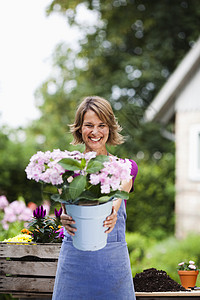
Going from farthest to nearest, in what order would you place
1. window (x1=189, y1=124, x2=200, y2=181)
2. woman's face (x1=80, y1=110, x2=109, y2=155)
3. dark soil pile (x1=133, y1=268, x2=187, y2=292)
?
window (x1=189, y1=124, x2=200, y2=181) < dark soil pile (x1=133, y1=268, x2=187, y2=292) < woman's face (x1=80, y1=110, x2=109, y2=155)

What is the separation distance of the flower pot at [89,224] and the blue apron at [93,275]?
146 mm

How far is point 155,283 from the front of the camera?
8.98 ft

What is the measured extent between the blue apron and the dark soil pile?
2.62ft

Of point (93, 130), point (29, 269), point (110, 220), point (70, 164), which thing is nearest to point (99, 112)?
point (93, 130)

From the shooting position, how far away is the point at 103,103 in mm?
2096

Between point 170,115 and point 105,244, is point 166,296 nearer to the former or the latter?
point 105,244

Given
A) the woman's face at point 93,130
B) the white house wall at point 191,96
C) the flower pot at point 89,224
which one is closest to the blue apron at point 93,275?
the flower pot at point 89,224

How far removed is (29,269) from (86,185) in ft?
3.30

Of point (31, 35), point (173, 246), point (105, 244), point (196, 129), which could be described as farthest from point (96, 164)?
point (31, 35)

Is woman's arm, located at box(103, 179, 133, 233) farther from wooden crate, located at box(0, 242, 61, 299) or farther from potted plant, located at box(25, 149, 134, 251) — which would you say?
wooden crate, located at box(0, 242, 61, 299)

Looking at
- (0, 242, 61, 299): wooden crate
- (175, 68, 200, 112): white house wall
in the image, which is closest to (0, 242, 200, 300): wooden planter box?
(0, 242, 61, 299): wooden crate

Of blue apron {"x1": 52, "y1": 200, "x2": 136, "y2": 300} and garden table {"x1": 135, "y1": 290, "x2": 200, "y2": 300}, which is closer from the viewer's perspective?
blue apron {"x1": 52, "y1": 200, "x2": 136, "y2": 300}

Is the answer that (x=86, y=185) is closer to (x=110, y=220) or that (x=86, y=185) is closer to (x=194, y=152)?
(x=110, y=220)

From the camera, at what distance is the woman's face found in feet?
6.77
